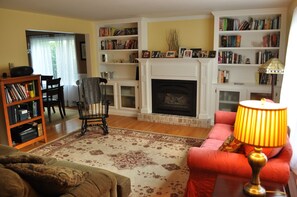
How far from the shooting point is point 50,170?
1.46 meters

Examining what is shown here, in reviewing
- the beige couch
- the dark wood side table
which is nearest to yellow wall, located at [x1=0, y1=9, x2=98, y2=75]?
the beige couch

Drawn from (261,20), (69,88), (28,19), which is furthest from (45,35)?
(261,20)

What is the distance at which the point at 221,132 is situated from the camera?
3.15 m

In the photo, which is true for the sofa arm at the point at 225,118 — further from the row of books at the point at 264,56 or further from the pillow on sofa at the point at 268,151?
the row of books at the point at 264,56

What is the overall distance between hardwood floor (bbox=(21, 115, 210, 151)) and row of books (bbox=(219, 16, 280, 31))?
6.64ft

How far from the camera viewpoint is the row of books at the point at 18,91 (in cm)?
362

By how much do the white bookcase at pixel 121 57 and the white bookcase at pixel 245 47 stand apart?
1724mm

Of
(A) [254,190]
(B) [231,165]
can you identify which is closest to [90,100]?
(B) [231,165]

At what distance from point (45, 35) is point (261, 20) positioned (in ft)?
18.5

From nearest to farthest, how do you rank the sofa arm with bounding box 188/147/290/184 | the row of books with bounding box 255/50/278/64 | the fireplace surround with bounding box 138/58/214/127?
the sofa arm with bounding box 188/147/290/184
the row of books with bounding box 255/50/278/64
the fireplace surround with bounding box 138/58/214/127

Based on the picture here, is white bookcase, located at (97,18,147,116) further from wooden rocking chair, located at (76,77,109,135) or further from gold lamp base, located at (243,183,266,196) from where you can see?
gold lamp base, located at (243,183,266,196)

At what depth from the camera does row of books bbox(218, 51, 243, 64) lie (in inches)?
189

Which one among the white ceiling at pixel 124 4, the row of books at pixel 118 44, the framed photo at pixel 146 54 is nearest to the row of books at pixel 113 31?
the row of books at pixel 118 44

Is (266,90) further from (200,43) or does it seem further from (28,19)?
(28,19)
